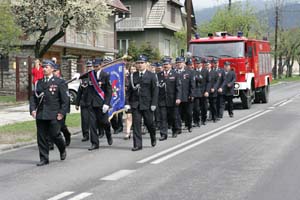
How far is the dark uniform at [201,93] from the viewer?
640 inches

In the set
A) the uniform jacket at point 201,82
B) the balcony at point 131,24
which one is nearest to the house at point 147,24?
the balcony at point 131,24

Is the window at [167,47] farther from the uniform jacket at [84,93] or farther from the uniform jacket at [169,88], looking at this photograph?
the uniform jacket at [84,93]

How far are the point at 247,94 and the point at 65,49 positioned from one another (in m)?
17.0

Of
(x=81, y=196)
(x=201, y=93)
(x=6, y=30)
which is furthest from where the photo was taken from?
(x=6, y=30)

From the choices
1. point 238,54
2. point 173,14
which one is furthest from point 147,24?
point 238,54

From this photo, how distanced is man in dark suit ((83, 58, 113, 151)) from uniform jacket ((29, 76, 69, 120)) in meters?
1.75

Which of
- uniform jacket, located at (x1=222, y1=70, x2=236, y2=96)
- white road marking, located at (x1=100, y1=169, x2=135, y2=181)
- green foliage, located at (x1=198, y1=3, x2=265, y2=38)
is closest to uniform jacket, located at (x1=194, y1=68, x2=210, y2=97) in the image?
uniform jacket, located at (x1=222, y1=70, x2=236, y2=96)

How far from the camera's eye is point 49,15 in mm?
29203

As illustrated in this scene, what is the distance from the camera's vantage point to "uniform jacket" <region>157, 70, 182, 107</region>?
13852 millimetres

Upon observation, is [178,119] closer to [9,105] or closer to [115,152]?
[115,152]

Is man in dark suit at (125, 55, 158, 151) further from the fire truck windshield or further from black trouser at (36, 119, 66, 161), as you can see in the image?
the fire truck windshield

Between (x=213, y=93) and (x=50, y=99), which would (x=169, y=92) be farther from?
(x=50, y=99)

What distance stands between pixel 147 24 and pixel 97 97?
39129 millimetres

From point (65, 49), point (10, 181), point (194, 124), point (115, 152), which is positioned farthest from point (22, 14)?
point (10, 181)
